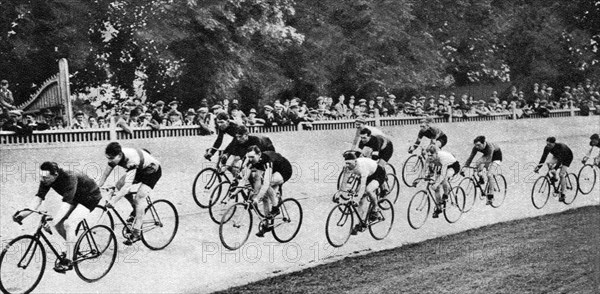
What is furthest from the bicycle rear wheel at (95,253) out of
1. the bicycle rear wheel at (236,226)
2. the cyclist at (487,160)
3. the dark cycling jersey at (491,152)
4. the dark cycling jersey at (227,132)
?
the dark cycling jersey at (491,152)

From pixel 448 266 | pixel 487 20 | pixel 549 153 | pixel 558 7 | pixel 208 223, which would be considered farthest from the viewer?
pixel 487 20

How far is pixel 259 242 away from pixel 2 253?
2860 millimetres

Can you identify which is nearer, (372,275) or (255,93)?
(372,275)

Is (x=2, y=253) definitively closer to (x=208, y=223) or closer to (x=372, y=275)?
(x=208, y=223)

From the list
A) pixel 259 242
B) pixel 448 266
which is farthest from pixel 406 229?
pixel 259 242

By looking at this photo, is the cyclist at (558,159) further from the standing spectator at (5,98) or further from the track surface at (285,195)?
the standing spectator at (5,98)

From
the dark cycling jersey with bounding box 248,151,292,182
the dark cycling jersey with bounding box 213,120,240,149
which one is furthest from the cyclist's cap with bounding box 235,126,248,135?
the dark cycling jersey with bounding box 248,151,292,182

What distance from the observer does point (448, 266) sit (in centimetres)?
823

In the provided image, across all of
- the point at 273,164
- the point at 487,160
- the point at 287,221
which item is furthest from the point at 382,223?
the point at 487,160

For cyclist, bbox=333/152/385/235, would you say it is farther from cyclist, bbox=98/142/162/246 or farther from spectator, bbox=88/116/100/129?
spectator, bbox=88/116/100/129

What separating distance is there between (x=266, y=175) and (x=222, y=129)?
3.73 feet

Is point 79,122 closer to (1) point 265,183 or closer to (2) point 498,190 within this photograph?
(1) point 265,183

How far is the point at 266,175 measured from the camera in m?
7.66

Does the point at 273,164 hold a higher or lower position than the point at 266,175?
higher
